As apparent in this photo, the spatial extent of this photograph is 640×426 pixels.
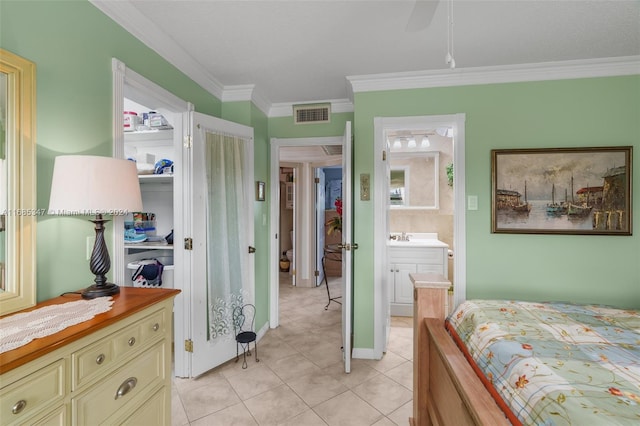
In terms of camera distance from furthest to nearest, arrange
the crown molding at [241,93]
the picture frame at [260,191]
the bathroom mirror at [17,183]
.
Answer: the picture frame at [260,191] → the crown molding at [241,93] → the bathroom mirror at [17,183]

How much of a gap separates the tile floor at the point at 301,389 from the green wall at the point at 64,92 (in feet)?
3.91

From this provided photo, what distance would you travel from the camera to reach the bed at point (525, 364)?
76 cm

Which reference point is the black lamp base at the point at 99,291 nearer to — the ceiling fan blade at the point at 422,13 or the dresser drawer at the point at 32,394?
the dresser drawer at the point at 32,394

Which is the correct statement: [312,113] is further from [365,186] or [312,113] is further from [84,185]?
[84,185]

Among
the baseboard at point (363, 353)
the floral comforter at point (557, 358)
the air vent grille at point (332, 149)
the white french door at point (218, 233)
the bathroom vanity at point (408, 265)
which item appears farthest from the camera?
the air vent grille at point (332, 149)

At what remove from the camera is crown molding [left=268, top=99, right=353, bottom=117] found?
3.17 metres

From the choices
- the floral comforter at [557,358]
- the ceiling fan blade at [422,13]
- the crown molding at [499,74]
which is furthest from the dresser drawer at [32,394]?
the crown molding at [499,74]

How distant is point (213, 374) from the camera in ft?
7.82

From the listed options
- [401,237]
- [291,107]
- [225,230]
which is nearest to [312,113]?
[291,107]

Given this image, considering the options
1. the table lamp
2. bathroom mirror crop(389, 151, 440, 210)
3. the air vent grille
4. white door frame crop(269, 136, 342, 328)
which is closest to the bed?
the table lamp

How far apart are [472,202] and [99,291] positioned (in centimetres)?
264

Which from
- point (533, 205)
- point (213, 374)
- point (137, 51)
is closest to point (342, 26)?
point (137, 51)

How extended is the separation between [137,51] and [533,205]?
3.13 metres

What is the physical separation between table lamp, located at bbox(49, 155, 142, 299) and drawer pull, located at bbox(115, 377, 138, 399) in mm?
388
